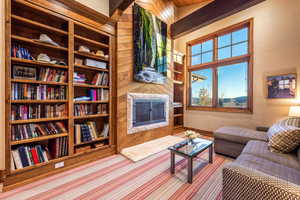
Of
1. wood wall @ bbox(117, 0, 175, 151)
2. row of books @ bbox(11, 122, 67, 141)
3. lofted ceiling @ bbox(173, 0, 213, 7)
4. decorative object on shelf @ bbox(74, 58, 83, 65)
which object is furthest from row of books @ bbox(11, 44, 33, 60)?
lofted ceiling @ bbox(173, 0, 213, 7)

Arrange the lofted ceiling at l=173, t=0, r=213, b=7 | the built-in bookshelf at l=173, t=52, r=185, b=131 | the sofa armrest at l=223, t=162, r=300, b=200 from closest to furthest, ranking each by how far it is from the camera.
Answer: the sofa armrest at l=223, t=162, r=300, b=200 < the lofted ceiling at l=173, t=0, r=213, b=7 < the built-in bookshelf at l=173, t=52, r=185, b=131

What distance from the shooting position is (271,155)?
5.13 ft

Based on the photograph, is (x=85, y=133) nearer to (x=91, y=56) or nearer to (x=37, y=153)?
(x=37, y=153)

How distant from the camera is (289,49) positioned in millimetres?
2650

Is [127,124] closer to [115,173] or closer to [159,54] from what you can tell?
[115,173]

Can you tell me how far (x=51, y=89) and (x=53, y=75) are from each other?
221 millimetres

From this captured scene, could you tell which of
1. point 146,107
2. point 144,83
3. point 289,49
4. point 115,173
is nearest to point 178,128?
point 146,107

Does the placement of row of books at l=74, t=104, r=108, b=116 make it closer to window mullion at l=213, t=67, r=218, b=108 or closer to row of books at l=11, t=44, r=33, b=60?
row of books at l=11, t=44, r=33, b=60

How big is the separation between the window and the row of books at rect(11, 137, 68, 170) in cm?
361

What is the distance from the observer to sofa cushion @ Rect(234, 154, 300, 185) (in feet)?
3.85

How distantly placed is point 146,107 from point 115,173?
5.25 ft

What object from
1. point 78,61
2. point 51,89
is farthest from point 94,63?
point 51,89

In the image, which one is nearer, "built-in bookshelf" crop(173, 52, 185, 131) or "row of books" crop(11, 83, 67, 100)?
"row of books" crop(11, 83, 67, 100)

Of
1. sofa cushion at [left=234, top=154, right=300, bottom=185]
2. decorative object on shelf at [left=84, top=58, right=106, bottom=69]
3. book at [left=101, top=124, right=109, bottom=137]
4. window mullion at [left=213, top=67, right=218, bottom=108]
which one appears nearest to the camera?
sofa cushion at [left=234, top=154, right=300, bottom=185]
